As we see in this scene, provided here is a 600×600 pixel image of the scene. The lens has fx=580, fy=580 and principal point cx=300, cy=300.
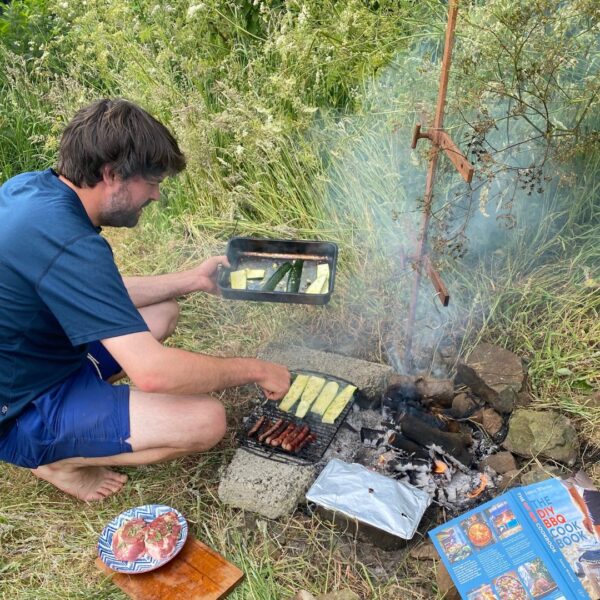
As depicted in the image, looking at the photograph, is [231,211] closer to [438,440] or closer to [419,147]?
[419,147]

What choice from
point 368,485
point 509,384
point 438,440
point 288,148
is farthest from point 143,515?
point 288,148

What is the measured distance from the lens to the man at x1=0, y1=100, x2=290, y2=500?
2.49 meters

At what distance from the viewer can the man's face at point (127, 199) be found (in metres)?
2.84

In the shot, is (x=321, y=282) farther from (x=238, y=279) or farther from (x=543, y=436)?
(x=543, y=436)

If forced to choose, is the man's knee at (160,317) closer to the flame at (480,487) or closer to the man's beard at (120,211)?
the man's beard at (120,211)

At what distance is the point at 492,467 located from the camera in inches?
130

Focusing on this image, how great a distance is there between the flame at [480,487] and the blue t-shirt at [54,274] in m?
1.94

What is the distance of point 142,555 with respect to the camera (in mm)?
2838

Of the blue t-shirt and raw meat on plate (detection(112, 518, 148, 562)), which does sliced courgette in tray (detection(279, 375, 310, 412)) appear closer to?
raw meat on plate (detection(112, 518, 148, 562))

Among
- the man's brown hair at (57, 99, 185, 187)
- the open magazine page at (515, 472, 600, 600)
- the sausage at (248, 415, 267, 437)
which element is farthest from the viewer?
the sausage at (248, 415, 267, 437)

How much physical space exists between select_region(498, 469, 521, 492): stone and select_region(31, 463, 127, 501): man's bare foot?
6.99 ft

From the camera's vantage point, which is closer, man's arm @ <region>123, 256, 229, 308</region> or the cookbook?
the cookbook

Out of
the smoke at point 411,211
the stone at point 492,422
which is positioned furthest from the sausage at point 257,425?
the stone at point 492,422

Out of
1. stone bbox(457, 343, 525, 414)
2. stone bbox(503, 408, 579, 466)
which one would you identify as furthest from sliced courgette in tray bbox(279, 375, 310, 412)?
stone bbox(503, 408, 579, 466)
